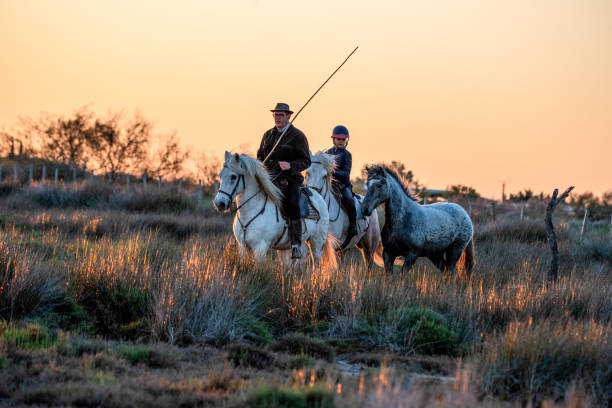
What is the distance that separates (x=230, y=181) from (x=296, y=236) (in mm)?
1529

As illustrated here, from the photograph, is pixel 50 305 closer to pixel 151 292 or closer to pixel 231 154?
pixel 151 292

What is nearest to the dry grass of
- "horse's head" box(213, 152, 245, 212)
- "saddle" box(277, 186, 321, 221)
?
"horse's head" box(213, 152, 245, 212)

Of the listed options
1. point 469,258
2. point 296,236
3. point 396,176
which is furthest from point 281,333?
point 469,258

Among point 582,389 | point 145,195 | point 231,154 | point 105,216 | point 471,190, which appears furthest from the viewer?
point 471,190

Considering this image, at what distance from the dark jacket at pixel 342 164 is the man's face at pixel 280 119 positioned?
187 cm

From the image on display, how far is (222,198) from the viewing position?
372 inches

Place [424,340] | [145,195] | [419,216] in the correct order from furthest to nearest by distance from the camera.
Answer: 1. [145,195]
2. [419,216]
3. [424,340]

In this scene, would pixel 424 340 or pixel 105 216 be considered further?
pixel 105 216

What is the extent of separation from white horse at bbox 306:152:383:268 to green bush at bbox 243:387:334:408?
7.27m

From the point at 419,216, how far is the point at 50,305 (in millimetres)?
5416

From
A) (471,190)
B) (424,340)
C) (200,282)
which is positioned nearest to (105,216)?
(200,282)

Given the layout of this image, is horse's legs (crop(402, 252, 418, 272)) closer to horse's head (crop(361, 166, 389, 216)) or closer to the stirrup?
horse's head (crop(361, 166, 389, 216))

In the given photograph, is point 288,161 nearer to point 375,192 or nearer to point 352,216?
point 375,192

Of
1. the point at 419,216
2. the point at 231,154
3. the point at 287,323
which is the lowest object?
the point at 287,323
